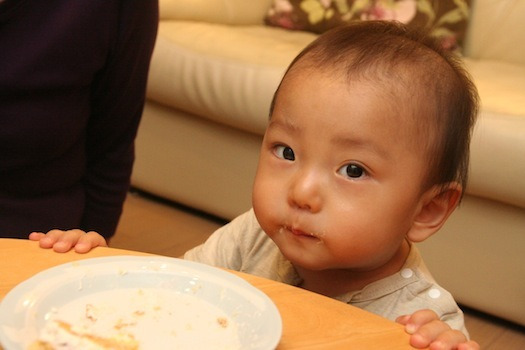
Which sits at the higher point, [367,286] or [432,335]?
[432,335]

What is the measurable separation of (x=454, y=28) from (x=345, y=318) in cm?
157

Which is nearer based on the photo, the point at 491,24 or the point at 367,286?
the point at 367,286

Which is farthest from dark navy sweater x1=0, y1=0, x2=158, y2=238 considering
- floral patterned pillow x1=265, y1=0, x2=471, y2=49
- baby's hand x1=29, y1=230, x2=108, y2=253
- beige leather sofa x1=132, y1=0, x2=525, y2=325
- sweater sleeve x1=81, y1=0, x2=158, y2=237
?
floral patterned pillow x1=265, y1=0, x2=471, y2=49

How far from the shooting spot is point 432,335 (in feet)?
2.31

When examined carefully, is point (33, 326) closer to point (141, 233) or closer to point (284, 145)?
point (284, 145)

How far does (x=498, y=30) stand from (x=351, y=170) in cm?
148

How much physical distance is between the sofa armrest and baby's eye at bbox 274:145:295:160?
137cm

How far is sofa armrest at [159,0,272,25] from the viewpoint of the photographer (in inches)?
85.7

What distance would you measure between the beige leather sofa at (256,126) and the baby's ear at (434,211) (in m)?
0.65

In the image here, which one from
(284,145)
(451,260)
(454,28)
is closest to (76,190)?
(284,145)

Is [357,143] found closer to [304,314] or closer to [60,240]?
[304,314]

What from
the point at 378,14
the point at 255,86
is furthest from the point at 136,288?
the point at 378,14

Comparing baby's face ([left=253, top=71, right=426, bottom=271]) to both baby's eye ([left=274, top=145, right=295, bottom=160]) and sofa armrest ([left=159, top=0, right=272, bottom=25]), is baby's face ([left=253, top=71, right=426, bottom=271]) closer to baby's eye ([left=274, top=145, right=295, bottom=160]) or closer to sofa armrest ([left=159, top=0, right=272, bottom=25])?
→ baby's eye ([left=274, top=145, right=295, bottom=160])

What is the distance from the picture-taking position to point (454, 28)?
2.12 m
